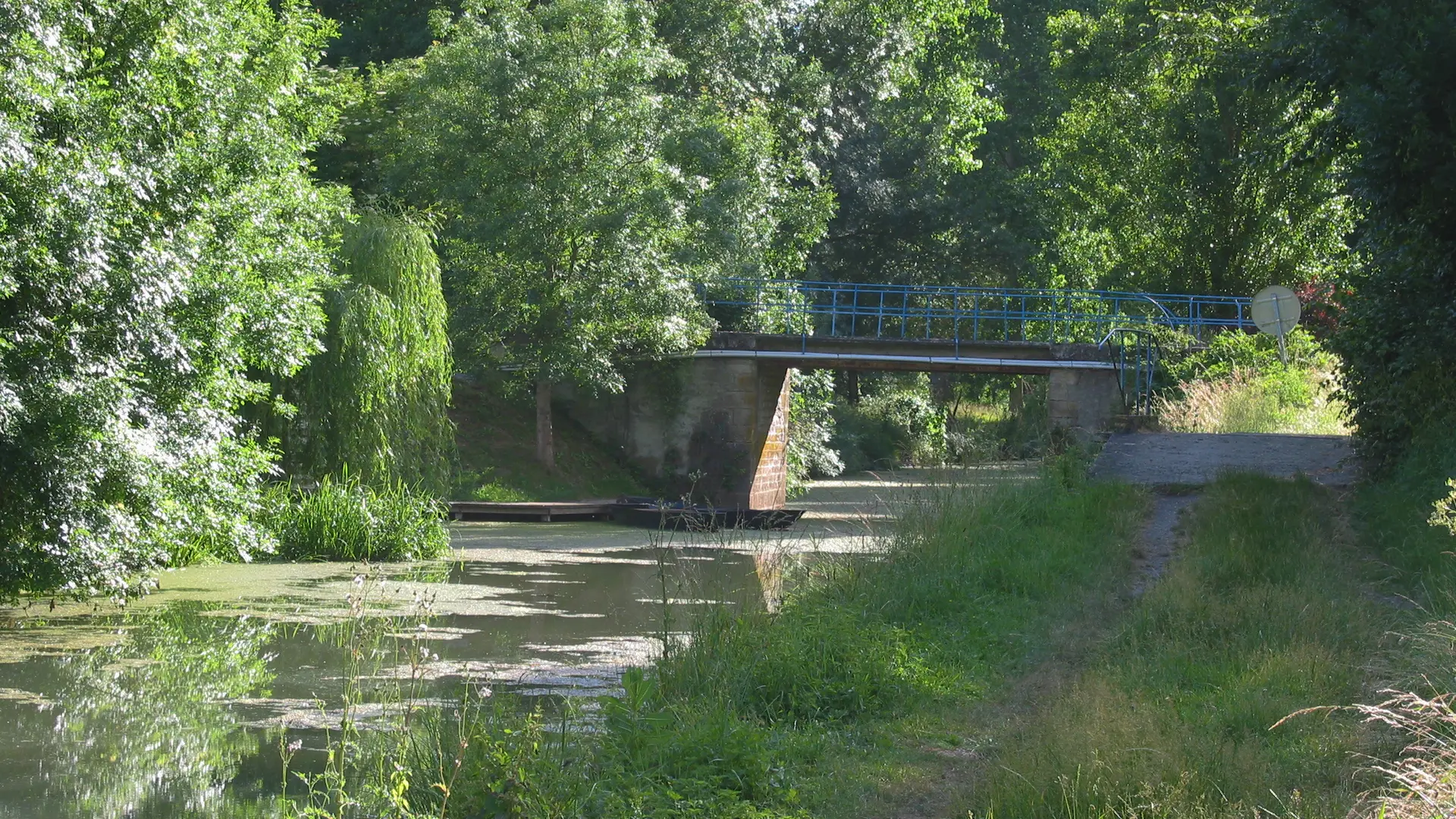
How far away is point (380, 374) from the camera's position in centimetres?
1706

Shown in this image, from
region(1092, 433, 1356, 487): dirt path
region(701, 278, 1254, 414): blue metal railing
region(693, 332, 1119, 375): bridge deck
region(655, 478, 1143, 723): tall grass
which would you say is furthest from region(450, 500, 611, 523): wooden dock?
region(655, 478, 1143, 723): tall grass

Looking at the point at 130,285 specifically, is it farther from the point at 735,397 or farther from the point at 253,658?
the point at 735,397

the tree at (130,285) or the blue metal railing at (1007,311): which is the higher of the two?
the blue metal railing at (1007,311)

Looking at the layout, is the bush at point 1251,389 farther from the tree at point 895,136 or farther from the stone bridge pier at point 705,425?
the tree at point 895,136

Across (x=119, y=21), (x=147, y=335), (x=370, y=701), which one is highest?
(x=119, y=21)

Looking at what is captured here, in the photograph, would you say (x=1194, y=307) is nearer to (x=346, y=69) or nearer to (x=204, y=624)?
(x=346, y=69)

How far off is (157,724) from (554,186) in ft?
53.2

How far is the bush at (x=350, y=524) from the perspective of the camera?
50.8ft

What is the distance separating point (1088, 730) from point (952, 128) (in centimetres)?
3388

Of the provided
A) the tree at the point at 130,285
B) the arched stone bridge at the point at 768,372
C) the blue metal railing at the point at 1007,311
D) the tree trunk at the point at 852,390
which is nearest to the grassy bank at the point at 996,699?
the tree at the point at 130,285

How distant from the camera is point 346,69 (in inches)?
1024

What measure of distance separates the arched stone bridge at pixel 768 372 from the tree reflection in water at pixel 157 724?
15.0m

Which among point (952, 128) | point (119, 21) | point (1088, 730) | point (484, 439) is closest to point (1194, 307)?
point (952, 128)

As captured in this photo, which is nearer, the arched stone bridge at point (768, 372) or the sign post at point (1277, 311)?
the sign post at point (1277, 311)
